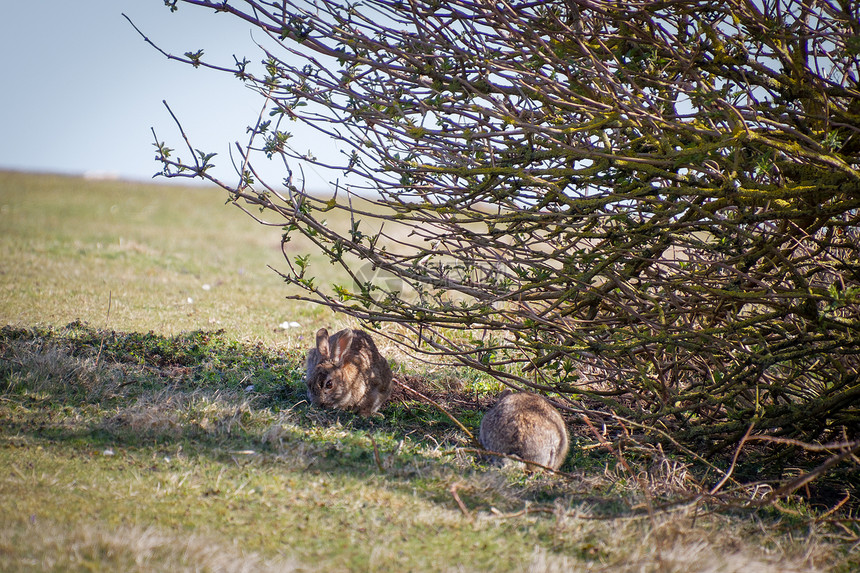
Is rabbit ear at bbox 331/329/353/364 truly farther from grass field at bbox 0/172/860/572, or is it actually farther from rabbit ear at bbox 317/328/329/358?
grass field at bbox 0/172/860/572

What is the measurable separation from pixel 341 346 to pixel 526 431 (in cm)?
196

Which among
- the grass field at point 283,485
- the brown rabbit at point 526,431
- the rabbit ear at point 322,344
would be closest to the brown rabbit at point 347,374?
the rabbit ear at point 322,344

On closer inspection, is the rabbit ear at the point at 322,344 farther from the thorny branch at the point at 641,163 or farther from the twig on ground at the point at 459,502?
the twig on ground at the point at 459,502

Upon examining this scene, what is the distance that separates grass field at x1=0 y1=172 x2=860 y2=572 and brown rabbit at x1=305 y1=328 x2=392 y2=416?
178mm

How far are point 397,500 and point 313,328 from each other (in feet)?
16.2

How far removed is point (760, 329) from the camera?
491 centimetres

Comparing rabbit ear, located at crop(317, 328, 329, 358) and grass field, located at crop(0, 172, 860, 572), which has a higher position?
rabbit ear, located at crop(317, 328, 329, 358)

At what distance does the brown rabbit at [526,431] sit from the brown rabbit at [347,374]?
122 centimetres

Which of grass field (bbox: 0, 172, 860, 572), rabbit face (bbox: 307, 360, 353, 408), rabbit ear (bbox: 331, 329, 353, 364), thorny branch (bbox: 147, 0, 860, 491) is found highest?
thorny branch (bbox: 147, 0, 860, 491)

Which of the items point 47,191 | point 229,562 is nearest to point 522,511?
point 229,562

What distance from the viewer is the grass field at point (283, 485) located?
3275 mm

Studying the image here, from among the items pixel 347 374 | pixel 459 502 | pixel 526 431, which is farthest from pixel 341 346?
pixel 459 502

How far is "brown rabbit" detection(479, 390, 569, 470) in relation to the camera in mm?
4785

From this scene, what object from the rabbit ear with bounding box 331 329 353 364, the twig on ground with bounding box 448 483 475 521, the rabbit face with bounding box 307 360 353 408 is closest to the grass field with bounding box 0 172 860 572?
the twig on ground with bounding box 448 483 475 521
